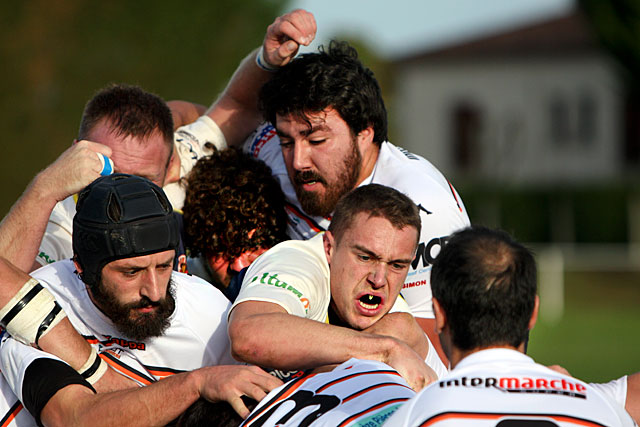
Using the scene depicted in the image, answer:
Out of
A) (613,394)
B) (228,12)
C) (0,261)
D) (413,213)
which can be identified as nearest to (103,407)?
(0,261)

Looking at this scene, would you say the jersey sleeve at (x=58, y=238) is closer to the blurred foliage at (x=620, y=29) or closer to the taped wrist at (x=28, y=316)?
the taped wrist at (x=28, y=316)

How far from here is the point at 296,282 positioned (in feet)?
13.8

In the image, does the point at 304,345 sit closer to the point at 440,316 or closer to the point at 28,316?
the point at 440,316

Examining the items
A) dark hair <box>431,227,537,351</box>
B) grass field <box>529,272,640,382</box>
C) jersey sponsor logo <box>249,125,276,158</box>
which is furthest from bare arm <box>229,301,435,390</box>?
grass field <box>529,272,640,382</box>

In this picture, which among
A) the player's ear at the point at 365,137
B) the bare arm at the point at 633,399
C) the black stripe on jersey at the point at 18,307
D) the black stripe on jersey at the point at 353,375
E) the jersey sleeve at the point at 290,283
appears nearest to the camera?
the black stripe on jersey at the point at 353,375

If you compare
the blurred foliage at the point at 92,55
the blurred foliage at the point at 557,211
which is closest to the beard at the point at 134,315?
the blurred foliage at the point at 92,55

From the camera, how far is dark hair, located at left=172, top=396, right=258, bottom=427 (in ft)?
11.4

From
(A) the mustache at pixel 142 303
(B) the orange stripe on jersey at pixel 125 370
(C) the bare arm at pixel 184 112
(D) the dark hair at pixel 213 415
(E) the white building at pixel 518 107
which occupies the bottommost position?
(E) the white building at pixel 518 107

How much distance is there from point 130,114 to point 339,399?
2.73 m

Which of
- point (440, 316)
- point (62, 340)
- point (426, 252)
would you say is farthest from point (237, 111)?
point (440, 316)

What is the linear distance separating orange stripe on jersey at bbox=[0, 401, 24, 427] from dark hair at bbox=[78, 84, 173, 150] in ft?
5.74

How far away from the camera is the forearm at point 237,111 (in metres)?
6.28

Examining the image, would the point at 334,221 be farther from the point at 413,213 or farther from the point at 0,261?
the point at 0,261

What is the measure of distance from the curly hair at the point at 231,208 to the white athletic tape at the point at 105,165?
81 cm
